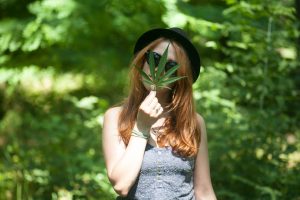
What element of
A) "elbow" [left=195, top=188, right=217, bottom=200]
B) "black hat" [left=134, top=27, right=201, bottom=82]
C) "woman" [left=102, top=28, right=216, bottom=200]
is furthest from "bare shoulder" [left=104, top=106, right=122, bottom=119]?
"elbow" [left=195, top=188, right=217, bottom=200]

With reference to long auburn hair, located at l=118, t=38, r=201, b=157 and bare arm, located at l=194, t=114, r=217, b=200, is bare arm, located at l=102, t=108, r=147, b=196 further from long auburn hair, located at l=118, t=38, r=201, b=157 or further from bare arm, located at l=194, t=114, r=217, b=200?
bare arm, located at l=194, t=114, r=217, b=200

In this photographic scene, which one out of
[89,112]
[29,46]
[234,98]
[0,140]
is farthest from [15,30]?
[0,140]

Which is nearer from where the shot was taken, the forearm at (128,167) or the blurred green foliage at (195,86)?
the forearm at (128,167)

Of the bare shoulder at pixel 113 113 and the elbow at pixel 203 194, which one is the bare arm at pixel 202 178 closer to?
the elbow at pixel 203 194

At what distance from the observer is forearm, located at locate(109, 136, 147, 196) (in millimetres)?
2510

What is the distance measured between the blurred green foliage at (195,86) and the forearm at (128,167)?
1657 mm

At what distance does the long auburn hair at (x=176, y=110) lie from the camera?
2732 mm

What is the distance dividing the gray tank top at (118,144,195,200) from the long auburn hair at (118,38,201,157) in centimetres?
Answer: 6

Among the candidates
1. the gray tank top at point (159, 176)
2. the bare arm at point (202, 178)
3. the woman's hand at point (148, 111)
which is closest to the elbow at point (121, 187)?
the gray tank top at point (159, 176)

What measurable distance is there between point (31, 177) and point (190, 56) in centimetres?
296

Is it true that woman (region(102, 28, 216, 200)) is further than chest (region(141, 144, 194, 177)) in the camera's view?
No

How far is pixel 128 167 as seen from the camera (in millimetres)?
2508

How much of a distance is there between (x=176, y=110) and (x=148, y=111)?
36 cm

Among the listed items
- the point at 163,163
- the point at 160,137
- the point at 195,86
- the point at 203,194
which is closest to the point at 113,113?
the point at 160,137
